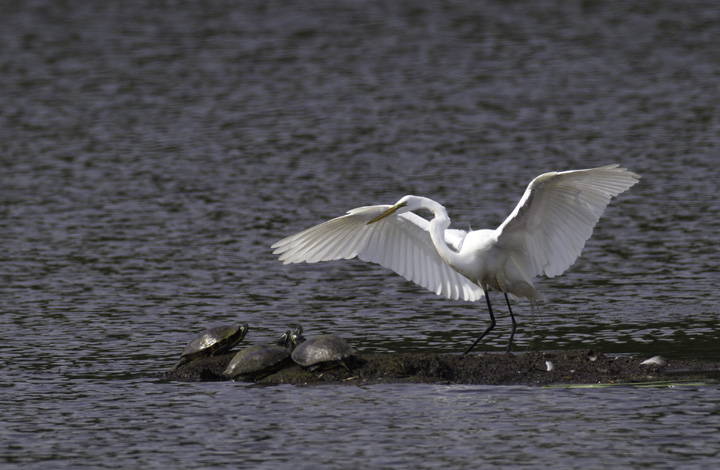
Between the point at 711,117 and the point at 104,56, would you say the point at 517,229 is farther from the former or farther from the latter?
the point at 104,56

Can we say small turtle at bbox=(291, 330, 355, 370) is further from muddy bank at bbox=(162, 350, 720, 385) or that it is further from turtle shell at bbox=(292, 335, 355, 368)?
muddy bank at bbox=(162, 350, 720, 385)

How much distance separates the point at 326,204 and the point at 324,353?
9.98 metres

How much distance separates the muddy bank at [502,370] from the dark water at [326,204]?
332 millimetres

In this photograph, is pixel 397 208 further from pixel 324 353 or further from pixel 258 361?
pixel 258 361

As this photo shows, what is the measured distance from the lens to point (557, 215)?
13023 millimetres

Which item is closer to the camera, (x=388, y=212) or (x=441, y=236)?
(x=441, y=236)

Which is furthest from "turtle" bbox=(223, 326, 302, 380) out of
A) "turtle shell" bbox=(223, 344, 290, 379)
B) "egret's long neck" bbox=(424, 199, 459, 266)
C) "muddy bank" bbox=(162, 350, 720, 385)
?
"egret's long neck" bbox=(424, 199, 459, 266)

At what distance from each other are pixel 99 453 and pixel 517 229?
15.9ft

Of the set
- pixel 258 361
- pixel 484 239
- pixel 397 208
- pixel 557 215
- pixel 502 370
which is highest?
pixel 397 208

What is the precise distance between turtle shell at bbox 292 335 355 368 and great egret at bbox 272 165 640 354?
1.36 meters

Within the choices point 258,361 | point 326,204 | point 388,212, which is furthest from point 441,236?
point 326,204

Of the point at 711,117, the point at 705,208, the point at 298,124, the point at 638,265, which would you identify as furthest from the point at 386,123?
the point at 638,265

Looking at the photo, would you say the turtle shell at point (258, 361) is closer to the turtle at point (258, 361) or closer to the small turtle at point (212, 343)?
the turtle at point (258, 361)

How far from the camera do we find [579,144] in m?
26.9
